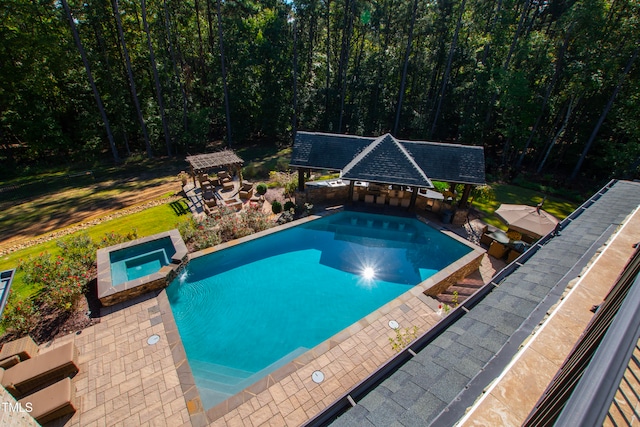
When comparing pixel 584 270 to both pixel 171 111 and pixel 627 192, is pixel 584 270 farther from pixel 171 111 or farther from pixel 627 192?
pixel 171 111

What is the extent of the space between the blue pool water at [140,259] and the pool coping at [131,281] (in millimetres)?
295

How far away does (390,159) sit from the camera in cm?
1653

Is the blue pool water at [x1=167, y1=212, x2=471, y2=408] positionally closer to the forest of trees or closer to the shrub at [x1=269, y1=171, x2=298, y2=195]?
the shrub at [x1=269, y1=171, x2=298, y2=195]

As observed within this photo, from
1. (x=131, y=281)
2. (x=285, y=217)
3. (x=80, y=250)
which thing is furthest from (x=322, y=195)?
(x=80, y=250)

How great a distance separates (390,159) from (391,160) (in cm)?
9

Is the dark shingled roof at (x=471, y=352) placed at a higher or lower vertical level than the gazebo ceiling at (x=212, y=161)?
higher

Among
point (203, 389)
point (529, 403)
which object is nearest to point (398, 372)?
point (529, 403)

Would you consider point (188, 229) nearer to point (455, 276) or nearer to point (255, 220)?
point (255, 220)

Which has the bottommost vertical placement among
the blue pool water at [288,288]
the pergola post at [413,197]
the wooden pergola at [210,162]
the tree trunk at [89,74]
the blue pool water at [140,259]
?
the blue pool water at [288,288]

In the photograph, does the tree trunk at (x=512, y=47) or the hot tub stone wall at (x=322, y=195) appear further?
the tree trunk at (x=512, y=47)

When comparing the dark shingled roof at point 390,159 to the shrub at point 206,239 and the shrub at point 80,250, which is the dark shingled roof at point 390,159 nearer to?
the shrub at point 206,239

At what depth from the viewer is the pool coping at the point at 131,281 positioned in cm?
1062

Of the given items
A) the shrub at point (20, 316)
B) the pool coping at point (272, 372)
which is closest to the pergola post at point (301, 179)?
the pool coping at point (272, 372)

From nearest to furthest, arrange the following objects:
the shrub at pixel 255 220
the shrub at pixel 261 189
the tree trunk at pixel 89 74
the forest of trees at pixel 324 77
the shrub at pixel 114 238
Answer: the shrub at pixel 114 238 < the shrub at pixel 255 220 < the shrub at pixel 261 189 < the tree trunk at pixel 89 74 < the forest of trees at pixel 324 77
